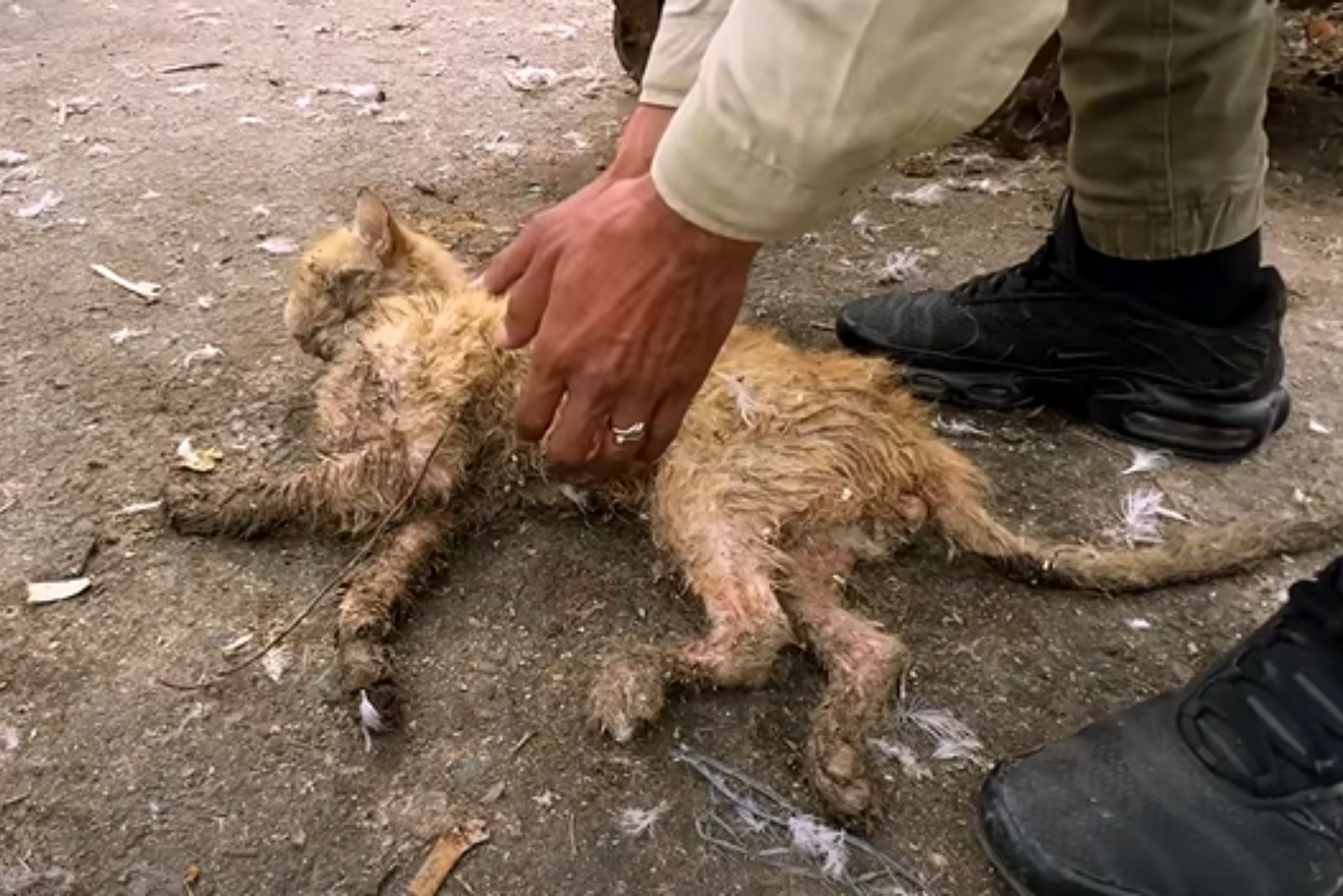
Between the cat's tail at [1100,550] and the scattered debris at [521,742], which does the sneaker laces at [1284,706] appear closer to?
the cat's tail at [1100,550]

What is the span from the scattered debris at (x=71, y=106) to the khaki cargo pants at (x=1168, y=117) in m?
3.20

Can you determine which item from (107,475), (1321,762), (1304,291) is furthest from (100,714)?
(1304,291)

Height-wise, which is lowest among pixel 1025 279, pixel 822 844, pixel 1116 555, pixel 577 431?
pixel 822 844

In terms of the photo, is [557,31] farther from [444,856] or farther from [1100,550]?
[444,856]

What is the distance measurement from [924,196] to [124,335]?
222 centimetres

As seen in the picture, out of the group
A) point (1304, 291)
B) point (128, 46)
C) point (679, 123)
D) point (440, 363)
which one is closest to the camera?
point (679, 123)

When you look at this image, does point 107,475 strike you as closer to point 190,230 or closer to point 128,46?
point 190,230

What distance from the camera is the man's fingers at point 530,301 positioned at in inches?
71.8

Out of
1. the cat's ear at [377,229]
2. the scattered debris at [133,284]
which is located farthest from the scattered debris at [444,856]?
the scattered debris at [133,284]

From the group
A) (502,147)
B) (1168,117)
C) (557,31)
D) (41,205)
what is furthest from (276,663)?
(557,31)

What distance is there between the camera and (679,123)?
5.15 feet

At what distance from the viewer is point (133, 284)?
3461 millimetres

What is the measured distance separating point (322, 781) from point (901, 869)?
34.3 inches

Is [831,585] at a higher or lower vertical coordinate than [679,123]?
lower
